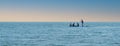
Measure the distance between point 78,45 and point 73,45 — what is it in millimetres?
816

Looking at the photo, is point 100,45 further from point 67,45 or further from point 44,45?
point 44,45

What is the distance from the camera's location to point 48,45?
52406 mm

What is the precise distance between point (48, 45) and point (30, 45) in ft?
9.36

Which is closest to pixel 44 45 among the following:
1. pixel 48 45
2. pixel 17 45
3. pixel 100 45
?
pixel 48 45

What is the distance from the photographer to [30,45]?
52.8 meters

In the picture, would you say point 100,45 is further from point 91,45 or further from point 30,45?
point 30,45

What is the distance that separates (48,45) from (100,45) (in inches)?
326

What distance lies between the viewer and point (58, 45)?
5341 cm

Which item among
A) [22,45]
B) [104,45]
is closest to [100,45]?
[104,45]

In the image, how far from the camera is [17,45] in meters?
52.9

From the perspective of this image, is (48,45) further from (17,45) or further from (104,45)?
(104,45)

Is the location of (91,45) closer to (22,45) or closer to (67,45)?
(67,45)

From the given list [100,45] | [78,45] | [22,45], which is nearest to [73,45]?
[78,45]

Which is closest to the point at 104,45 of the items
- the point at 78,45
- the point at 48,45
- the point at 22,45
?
the point at 78,45
